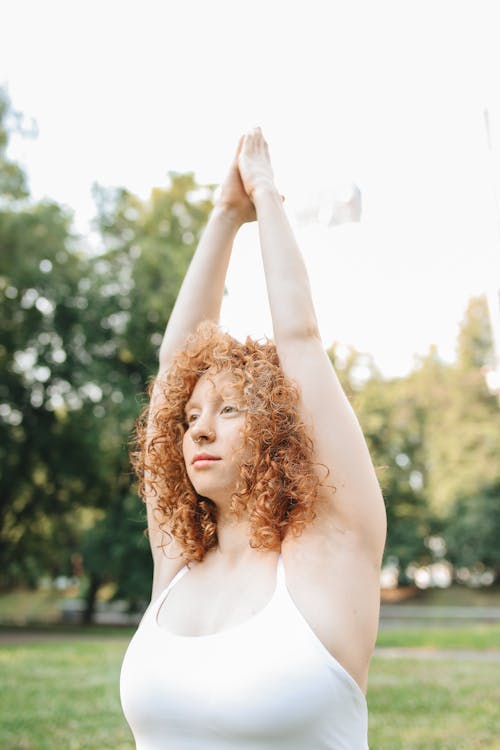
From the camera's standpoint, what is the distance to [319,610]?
1.44 metres

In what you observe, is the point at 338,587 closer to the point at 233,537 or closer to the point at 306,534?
the point at 306,534

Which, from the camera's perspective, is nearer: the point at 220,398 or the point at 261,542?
the point at 261,542

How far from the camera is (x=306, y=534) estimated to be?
1549 mm

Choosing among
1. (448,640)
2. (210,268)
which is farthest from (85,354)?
(210,268)

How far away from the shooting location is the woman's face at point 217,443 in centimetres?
166

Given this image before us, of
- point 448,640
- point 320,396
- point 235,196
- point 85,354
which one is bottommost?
point 448,640

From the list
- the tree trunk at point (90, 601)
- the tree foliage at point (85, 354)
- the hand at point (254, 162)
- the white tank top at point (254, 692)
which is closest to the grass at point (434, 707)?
the white tank top at point (254, 692)

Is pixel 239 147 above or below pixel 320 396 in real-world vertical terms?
above

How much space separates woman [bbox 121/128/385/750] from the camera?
138 cm

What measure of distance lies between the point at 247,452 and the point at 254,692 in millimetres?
500

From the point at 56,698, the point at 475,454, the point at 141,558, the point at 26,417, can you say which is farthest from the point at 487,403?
the point at 56,698

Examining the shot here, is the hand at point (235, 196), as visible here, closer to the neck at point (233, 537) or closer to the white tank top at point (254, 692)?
the neck at point (233, 537)

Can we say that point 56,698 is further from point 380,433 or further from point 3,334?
point 380,433

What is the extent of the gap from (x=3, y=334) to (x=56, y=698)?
1416 cm
